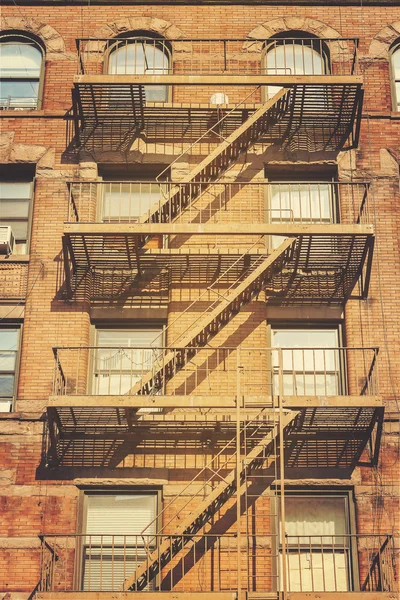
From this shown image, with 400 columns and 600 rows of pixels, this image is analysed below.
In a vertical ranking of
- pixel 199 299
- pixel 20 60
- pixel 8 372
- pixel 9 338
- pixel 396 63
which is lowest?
pixel 8 372

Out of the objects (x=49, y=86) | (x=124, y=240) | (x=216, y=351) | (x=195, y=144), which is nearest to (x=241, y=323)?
(x=216, y=351)

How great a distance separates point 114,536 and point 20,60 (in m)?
9.69

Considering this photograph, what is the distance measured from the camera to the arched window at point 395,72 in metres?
19.6

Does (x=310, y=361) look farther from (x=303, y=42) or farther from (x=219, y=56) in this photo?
(x=303, y=42)

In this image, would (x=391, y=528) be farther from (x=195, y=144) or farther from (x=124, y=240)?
(x=195, y=144)

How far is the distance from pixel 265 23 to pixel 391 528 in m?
10.1

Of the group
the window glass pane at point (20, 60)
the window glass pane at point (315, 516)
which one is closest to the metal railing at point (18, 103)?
the window glass pane at point (20, 60)

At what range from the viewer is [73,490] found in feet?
51.9

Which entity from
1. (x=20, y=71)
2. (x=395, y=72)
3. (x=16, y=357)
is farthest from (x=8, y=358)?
(x=395, y=72)

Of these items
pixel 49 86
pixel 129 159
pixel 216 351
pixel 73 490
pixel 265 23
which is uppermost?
pixel 265 23

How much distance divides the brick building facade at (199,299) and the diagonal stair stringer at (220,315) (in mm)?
41

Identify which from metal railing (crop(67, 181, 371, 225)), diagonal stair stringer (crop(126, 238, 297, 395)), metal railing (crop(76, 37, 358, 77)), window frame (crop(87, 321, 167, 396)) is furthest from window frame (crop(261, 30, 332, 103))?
window frame (crop(87, 321, 167, 396))

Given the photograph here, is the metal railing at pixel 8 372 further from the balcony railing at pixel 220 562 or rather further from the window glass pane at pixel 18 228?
the balcony railing at pixel 220 562

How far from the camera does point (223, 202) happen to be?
18.2m
